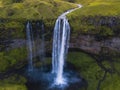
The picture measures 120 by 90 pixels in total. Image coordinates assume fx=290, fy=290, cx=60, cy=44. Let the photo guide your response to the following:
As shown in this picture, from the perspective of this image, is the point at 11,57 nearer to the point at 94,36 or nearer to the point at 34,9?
the point at 34,9

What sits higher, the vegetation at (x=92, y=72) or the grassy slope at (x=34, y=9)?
the grassy slope at (x=34, y=9)

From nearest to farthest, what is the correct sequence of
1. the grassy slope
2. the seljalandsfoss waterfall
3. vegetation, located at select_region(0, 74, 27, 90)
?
vegetation, located at select_region(0, 74, 27, 90)
the seljalandsfoss waterfall
the grassy slope

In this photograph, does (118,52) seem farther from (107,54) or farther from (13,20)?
(13,20)

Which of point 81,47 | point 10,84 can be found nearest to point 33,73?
point 10,84

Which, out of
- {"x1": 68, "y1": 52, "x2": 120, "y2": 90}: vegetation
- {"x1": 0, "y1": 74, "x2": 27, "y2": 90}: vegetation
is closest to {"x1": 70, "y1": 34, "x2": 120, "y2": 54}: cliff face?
{"x1": 68, "y1": 52, "x2": 120, "y2": 90}: vegetation

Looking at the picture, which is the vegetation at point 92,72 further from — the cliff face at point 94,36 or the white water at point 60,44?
the white water at point 60,44

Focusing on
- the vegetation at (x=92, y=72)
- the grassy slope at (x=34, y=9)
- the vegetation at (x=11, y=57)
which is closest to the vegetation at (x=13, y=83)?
the vegetation at (x=11, y=57)

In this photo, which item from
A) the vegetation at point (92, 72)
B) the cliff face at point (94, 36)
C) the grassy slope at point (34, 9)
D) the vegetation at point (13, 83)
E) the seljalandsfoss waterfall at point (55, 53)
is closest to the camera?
the vegetation at point (13, 83)

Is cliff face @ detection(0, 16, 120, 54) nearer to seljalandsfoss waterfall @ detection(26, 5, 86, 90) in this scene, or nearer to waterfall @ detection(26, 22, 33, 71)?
waterfall @ detection(26, 22, 33, 71)
